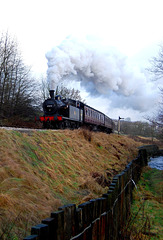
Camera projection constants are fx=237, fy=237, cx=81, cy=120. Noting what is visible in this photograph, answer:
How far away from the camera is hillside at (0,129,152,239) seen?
405 cm

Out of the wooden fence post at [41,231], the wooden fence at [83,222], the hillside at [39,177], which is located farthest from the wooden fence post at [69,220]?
the hillside at [39,177]

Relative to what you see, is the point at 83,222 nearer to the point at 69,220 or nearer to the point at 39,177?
the point at 69,220

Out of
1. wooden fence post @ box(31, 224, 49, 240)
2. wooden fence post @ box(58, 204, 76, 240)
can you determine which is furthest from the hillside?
wooden fence post @ box(31, 224, 49, 240)

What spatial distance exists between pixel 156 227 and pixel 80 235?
3381mm

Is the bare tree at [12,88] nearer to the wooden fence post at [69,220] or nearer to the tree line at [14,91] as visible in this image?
the tree line at [14,91]

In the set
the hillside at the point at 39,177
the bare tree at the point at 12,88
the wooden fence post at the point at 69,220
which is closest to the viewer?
the wooden fence post at the point at 69,220

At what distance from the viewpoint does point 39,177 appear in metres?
6.09

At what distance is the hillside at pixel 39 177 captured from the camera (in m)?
4.05

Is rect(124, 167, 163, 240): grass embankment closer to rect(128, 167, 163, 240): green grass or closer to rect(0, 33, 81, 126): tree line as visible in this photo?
rect(128, 167, 163, 240): green grass

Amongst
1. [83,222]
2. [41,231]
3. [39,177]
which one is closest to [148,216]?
[39,177]

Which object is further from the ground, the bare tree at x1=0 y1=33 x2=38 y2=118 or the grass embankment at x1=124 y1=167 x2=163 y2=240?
the bare tree at x1=0 y1=33 x2=38 y2=118

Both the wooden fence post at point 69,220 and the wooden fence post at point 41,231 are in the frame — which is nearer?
the wooden fence post at point 41,231


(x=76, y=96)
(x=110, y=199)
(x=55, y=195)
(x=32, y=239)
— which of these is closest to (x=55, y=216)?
(x=32, y=239)

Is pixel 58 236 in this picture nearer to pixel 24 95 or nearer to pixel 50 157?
pixel 50 157
